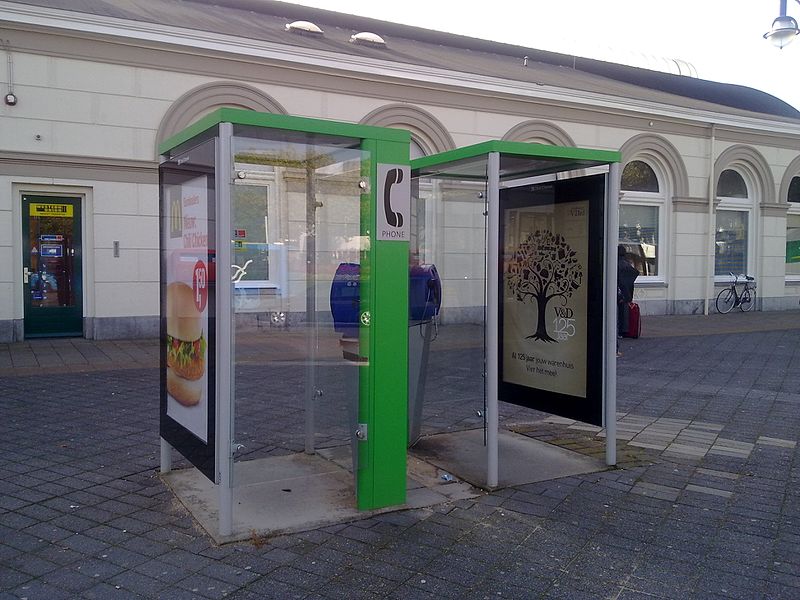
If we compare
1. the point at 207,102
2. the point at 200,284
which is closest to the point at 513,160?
the point at 200,284

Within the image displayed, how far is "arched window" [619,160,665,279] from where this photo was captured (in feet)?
60.8

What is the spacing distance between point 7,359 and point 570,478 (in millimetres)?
8273

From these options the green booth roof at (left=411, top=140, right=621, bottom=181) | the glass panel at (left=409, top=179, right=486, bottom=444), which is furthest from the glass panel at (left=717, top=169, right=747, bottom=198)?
the glass panel at (left=409, top=179, right=486, bottom=444)

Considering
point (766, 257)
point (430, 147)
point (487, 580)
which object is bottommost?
point (487, 580)

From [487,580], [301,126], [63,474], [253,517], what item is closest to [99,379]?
[63,474]

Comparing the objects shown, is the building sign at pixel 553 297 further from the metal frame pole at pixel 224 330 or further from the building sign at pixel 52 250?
the building sign at pixel 52 250

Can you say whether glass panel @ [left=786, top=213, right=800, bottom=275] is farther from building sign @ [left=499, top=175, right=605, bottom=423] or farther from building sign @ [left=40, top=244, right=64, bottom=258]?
building sign @ [left=40, top=244, right=64, bottom=258]

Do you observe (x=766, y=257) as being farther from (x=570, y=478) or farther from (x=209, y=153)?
(x=209, y=153)

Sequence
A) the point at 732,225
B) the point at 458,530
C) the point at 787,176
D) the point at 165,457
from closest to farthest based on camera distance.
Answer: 1. the point at 458,530
2. the point at 165,457
3. the point at 732,225
4. the point at 787,176

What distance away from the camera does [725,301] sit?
19922 millimetres

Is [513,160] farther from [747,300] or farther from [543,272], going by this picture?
[747,300]

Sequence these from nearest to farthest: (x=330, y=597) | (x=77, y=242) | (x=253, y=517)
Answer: (x=330, y=597)
(x=253, y=517)
(x=77, y=242)

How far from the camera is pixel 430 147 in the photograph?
1541cm

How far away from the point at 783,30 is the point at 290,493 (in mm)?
9282
